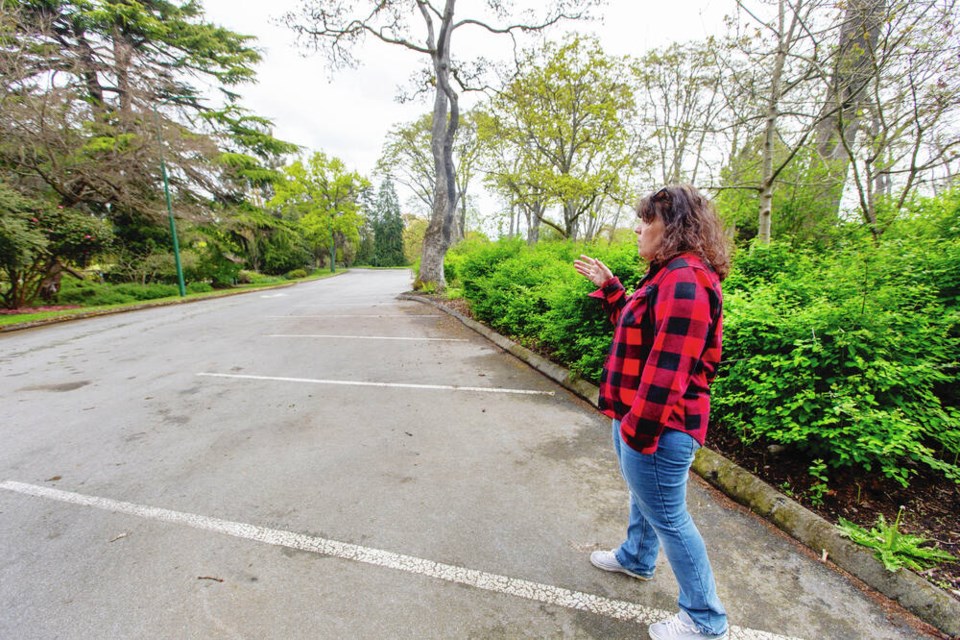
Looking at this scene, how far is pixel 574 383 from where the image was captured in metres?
4.75

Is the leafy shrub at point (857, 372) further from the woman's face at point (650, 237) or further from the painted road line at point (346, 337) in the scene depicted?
the painted road line at point (346, 337)

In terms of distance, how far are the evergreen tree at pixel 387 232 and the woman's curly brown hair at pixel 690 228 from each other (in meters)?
58.1

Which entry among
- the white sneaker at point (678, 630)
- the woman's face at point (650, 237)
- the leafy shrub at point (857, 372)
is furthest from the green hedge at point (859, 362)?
the woman's face at point (650, 237)

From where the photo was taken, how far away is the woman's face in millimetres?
1530

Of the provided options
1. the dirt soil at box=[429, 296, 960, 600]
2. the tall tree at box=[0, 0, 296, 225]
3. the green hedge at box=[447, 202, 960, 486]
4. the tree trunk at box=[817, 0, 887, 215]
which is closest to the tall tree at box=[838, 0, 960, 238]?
the tree trunk at box=[817, 0, 887, 215]

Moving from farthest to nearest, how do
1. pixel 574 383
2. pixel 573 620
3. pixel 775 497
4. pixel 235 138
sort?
pixel 235 138, pixel 574 383, pixel 775 497, pixel 573 620

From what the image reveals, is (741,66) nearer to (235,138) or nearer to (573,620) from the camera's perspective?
(573,620)

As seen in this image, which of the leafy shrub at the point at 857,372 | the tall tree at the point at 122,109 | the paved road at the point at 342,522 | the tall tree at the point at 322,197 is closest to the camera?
the paved road at the point at 342,522

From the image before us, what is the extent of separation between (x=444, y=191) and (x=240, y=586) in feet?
44.6

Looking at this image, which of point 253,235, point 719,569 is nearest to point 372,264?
point 253,235

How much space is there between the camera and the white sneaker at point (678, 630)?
5.26 feet

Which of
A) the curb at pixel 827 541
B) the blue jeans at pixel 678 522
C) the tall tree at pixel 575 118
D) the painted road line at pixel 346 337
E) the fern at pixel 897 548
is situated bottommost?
the painted road line at pixel 346 337

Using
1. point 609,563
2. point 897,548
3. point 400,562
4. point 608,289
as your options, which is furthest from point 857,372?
point 400,562

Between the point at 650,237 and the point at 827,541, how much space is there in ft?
6.88
